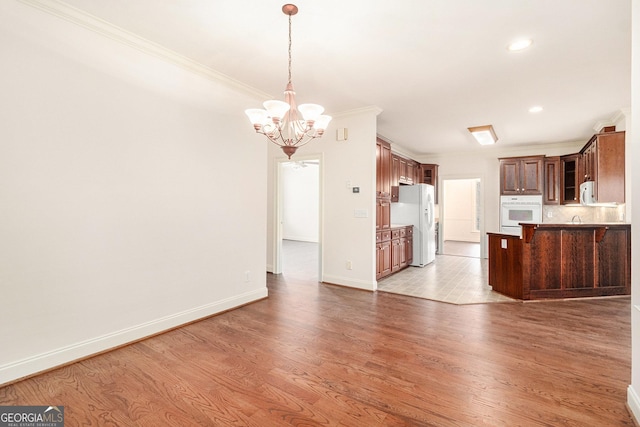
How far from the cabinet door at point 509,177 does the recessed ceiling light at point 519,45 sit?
15.6ft

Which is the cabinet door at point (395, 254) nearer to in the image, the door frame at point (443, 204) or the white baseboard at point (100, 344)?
the door frame at point (443, 204)

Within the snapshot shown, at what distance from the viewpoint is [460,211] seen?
11.3 metres

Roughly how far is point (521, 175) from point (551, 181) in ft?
1.94

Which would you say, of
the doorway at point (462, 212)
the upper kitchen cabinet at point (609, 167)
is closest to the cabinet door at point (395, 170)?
the upper kitchen cabinet at point (609, 167)

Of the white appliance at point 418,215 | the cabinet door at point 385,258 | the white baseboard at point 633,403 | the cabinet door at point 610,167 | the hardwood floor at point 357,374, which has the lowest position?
the hardwood floor at point 357,374

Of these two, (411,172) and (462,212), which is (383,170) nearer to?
(411,172)

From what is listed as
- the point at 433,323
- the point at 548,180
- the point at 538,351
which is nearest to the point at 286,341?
the point at 433,323

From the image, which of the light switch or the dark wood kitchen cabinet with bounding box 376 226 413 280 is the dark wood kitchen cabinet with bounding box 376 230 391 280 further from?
the light switch

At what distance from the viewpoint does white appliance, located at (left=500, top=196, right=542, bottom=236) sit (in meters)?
6.60

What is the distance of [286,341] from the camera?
2.79 meters

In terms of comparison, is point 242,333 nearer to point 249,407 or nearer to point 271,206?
point 249,407

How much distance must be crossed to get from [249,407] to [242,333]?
1136mm

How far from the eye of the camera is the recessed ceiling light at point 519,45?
2715 mm

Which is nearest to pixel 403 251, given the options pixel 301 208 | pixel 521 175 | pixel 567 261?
pixel 567 261
